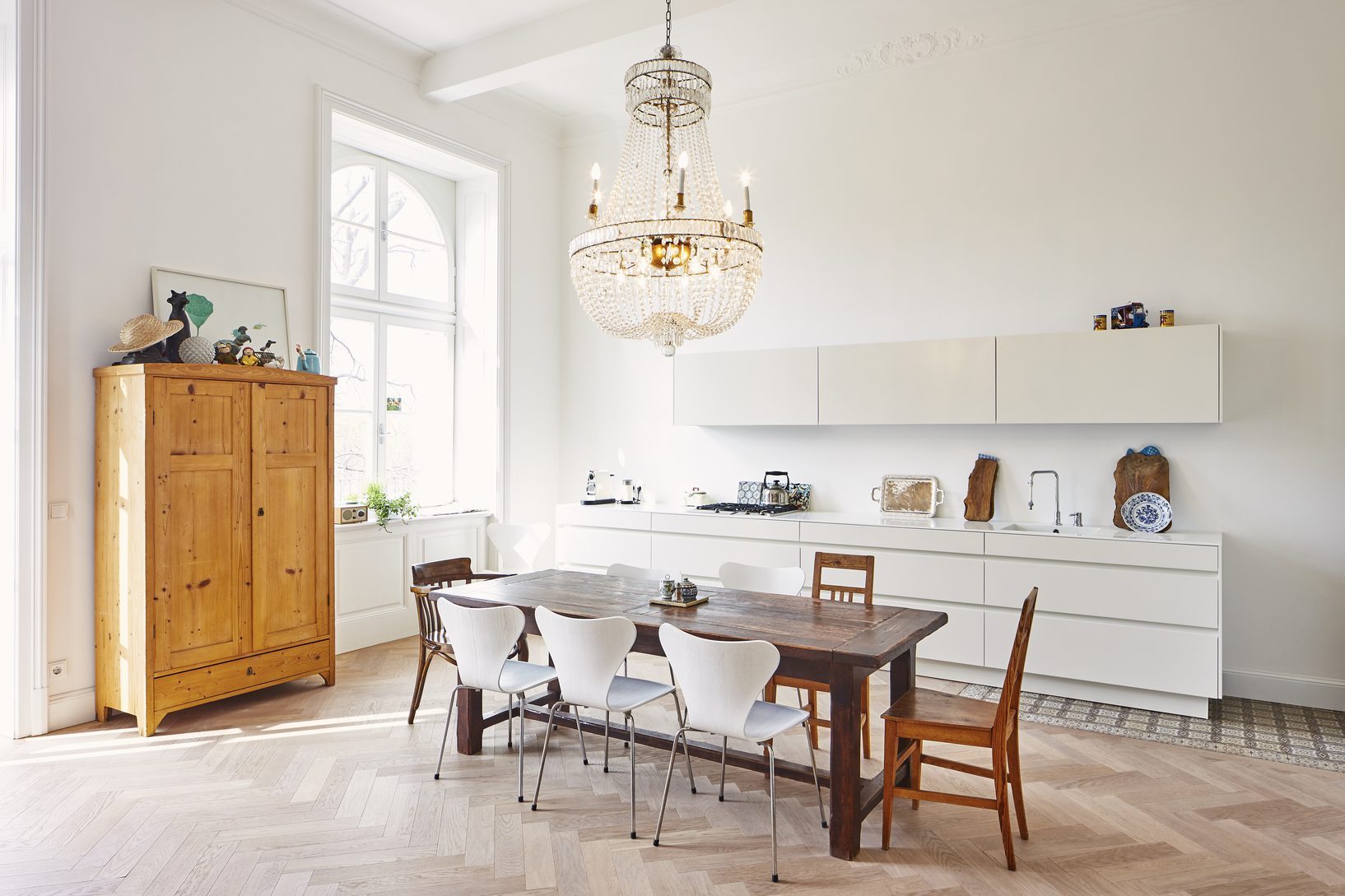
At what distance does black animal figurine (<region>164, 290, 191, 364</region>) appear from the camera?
4172 millimetres

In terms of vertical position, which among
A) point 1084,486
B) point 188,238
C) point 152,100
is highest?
point 152,100

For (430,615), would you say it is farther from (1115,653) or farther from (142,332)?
(1115,653)

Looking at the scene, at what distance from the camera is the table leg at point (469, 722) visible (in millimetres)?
3760

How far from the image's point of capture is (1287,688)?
4.49 metres

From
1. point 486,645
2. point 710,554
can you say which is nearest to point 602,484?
point 710,554

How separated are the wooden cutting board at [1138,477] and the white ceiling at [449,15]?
3.98 metres

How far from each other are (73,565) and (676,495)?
3695 mm

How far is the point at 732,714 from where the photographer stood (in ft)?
9.34

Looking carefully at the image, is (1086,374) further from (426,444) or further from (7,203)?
(7,203)

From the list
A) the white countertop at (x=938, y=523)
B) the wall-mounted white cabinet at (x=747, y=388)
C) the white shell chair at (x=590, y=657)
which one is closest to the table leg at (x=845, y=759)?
Result: the white shell chair at (x=590, y=657)

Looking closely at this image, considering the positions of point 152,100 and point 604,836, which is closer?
point 604,836

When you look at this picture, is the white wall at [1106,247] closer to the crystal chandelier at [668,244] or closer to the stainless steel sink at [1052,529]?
the stainless steel sink at [1052,529]

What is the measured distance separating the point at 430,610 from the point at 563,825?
1.42m

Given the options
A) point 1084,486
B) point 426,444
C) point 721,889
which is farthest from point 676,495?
point 721,889
